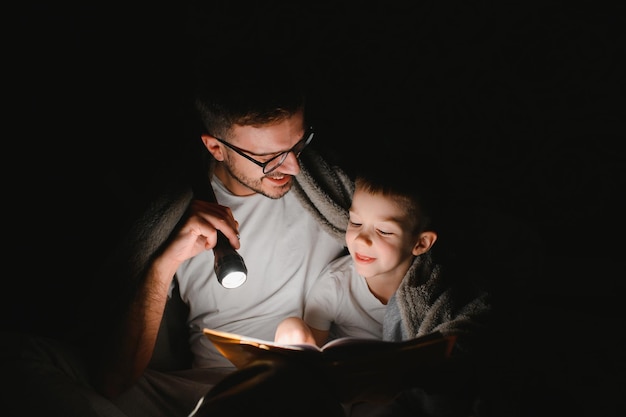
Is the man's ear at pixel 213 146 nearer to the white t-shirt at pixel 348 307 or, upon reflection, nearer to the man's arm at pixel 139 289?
the man's arm at pixel 139 289

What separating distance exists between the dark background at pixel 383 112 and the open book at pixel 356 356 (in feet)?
3.06

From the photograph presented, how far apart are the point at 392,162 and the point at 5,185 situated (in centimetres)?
170

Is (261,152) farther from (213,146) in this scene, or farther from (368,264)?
(368,264)

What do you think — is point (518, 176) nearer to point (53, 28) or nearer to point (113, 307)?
point (113, 307)

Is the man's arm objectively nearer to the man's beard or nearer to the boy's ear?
the man's beard

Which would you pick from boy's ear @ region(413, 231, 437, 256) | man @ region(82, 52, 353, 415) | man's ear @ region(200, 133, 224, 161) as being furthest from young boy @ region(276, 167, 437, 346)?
man's ear @ region(200, 133, 224, 161)

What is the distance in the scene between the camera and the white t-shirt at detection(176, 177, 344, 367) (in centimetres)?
161

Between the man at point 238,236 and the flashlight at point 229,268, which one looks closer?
the flashlight at point 229,268

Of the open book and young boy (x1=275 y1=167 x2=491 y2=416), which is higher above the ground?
young boy (x1=275 y1=167 x2=491 y2=416)

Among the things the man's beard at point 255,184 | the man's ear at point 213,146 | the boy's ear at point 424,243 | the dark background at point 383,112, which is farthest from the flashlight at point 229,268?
the dark background at point 383,112

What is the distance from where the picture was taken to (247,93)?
144 centimetres

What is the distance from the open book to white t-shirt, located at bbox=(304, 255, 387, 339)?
19.4 inches

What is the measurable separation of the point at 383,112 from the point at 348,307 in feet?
2.99

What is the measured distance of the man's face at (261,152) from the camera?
1438 millimetres
